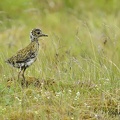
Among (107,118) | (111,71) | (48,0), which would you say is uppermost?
(48,0)

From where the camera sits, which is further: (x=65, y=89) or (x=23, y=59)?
(x=23, y=59)

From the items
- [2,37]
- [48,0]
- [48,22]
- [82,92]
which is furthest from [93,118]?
[48,0]

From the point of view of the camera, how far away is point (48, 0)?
70.3ft

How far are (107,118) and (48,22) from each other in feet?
35.4

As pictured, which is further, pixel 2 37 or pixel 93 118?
pixel 2 37

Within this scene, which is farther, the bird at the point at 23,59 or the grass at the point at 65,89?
the bird at the point at 23,59

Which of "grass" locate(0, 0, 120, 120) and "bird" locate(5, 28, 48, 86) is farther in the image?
"bird" locate(5, 28, 48, 86)

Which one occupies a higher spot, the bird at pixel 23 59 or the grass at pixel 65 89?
the bird at pixel 23 59

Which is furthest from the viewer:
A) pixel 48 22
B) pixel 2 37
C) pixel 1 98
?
pixel 48 22

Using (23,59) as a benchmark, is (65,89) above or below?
below

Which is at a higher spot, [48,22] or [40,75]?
[48,22]

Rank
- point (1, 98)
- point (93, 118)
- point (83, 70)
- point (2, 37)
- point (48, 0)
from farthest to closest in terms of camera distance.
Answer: point (48, 0) → point (2, 37) → point (83, 70) → point (1, 98) → point (93, 118)

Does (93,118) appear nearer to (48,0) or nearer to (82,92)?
(82,92)

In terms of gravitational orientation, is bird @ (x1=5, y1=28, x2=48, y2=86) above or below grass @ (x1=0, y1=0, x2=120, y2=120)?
above
